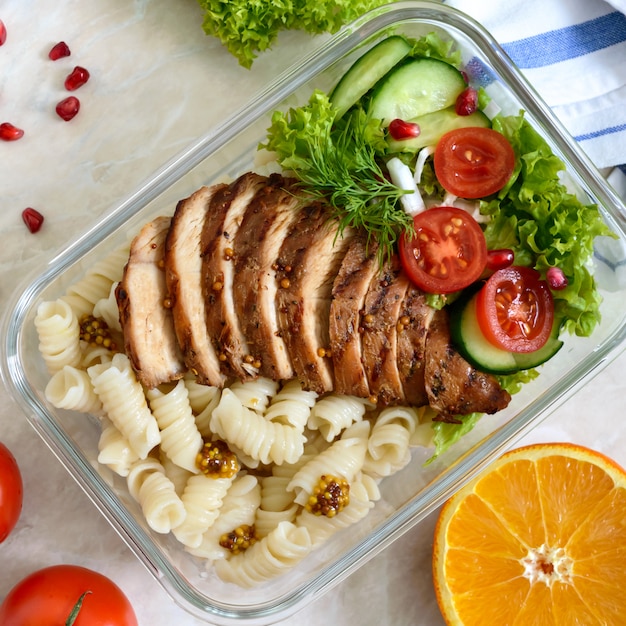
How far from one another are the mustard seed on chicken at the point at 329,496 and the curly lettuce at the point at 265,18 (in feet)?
7.41

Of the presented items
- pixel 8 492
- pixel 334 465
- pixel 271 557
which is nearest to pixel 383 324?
pixel 334 465

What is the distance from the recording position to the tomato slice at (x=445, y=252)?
11.6 feet

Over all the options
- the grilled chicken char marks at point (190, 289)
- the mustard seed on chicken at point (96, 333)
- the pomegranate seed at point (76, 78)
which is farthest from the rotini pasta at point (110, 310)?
the pomegranate seed at point (76, 78)

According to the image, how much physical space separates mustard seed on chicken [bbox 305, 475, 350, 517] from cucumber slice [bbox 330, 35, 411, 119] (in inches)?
68.3

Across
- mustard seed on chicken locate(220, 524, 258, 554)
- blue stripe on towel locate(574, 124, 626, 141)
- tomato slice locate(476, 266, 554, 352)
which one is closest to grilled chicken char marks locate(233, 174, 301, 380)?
mustard seed on chicken locate(220, 524, 258, 554)

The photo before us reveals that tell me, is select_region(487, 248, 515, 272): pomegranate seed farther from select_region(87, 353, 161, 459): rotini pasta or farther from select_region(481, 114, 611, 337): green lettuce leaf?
select_region(87, 353, 161, 459): rotini pasta

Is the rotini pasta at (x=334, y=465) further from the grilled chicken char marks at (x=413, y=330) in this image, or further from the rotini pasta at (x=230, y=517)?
the grilled chicken char marks at (x=413, y=330)

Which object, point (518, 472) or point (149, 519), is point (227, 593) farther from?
point (518, 472)

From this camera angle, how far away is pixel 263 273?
3539 millimetres

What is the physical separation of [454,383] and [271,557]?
1.19m

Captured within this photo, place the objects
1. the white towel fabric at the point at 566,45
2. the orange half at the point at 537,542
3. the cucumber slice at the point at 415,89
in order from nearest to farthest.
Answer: the cucumber slice at the point at 415,89
the orange half at the point at 537,542
the white towel fabric at the point at 566,45

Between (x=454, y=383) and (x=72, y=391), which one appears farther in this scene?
(x=72, y=391)

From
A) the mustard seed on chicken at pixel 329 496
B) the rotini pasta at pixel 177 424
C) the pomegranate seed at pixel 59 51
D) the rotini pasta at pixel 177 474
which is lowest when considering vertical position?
the rotini pasta at pixel 177 474

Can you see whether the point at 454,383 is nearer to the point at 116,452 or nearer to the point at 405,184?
the point at 405,184
